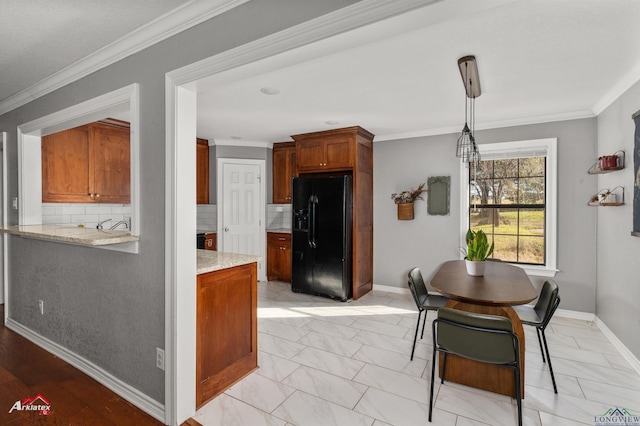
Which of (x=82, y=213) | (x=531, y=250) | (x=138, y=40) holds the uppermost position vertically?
(x=138, y=40)

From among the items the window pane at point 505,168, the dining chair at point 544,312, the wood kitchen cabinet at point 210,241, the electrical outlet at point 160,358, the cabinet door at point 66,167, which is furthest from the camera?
the wood kitchen cabinet at point 210,241

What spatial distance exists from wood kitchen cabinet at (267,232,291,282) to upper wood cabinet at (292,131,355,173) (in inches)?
48.0

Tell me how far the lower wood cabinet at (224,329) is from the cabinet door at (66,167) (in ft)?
8.57

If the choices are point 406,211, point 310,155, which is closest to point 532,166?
point 406,211

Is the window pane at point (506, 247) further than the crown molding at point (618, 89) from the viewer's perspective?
Yes

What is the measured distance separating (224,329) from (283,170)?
3.51 metres

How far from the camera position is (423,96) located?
3074 millimetres

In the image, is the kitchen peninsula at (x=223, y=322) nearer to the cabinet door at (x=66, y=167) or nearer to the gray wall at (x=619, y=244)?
the cabinet door at (x=66, y=167)

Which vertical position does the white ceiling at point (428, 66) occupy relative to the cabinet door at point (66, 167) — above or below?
above

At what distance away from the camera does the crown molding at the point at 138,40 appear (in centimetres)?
168

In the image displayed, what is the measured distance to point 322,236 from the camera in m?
4.38

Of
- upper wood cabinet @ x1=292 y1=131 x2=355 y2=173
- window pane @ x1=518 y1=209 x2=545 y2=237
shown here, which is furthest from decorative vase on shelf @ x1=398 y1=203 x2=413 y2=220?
window pane @ x1=518 y1=209 x2=545 y2=237

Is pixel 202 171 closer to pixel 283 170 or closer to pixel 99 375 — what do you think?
pixel 283 170

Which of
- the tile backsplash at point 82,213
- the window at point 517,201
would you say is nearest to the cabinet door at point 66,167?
the tile backsplash at point 82,213
